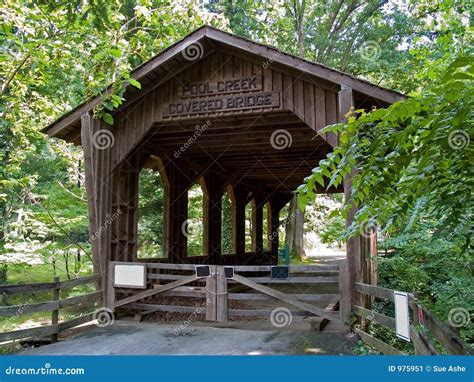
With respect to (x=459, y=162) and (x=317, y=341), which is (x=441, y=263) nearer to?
(x=317, y=341)

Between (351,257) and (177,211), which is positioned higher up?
(177,211)

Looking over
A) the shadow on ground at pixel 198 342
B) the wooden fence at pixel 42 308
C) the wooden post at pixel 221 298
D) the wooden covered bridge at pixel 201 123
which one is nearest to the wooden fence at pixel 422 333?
the shadow on ground at pixel 198 342

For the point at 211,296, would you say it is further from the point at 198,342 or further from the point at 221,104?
the point at 221,104

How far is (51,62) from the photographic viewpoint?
7746 millimetres

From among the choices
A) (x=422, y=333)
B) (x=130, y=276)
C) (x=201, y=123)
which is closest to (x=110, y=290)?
(x=130, y=276)

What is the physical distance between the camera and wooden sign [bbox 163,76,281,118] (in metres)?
7.75

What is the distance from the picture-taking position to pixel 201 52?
26.7 feet

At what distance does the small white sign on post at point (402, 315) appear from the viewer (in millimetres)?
4338

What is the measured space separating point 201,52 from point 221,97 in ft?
3.17

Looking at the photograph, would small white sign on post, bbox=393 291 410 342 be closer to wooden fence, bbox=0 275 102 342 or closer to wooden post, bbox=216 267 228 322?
wooden post, bbox=216 267 228 322

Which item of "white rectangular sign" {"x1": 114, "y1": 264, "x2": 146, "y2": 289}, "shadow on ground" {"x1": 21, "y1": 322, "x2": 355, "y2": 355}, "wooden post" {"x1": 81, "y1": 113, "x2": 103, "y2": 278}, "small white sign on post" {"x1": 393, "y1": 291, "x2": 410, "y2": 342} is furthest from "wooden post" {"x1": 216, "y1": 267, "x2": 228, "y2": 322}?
"small white sign on post" {"x1": 393, "y1": 291, "x2": 410, "y2": 342}

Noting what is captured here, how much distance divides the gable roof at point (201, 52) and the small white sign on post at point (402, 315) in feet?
10.9

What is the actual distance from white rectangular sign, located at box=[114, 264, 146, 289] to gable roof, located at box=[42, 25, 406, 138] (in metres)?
3.01

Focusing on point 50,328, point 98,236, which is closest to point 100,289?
point 98,236
